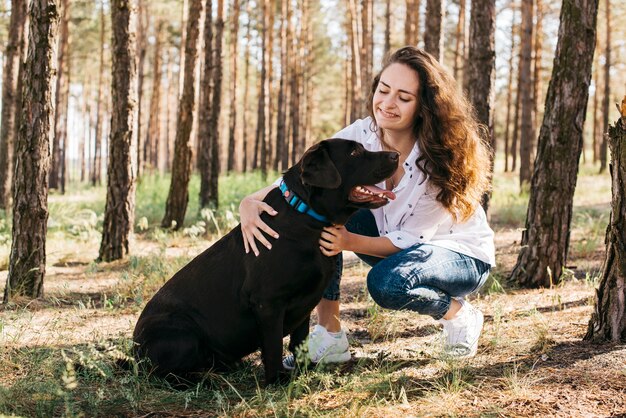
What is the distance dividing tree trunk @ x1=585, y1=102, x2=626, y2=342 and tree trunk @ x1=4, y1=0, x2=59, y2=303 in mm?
4493

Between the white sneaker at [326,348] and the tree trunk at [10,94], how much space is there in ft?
31.6

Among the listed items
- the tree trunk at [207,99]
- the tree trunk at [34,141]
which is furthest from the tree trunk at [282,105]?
the tree trunk at [34,141]

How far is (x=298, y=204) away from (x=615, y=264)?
1.98 metres

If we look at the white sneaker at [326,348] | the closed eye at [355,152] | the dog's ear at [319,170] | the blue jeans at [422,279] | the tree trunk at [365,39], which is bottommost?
the white sneaker at [326,348]

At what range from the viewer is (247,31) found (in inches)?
1195

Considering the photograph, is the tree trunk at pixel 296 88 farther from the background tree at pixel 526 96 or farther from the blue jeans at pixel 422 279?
the blue jeans at pixel 422 279

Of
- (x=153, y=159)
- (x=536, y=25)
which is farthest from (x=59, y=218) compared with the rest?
(x=153, y=159)

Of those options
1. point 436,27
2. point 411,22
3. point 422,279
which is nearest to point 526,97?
point 436,27

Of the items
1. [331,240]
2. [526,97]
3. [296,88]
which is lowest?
[331,240]

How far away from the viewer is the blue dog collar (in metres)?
3.41

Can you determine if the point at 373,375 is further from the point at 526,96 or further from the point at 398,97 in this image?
the point at 526,96

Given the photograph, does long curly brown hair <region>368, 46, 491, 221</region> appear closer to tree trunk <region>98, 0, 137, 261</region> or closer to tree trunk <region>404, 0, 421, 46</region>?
tree trunk <region>98, 0, 137, 261</region>

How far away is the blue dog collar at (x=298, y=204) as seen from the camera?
341 centimetres

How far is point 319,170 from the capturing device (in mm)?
3309
